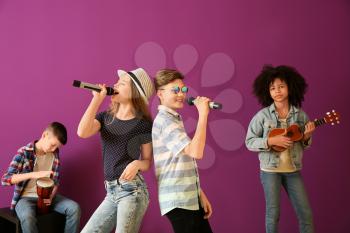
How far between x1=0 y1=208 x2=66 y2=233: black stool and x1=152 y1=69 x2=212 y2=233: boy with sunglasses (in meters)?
1.06

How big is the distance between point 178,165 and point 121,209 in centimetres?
37

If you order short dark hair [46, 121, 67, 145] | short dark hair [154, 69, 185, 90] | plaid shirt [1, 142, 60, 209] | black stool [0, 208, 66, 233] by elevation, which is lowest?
black stool [0, 208, 66, 233]

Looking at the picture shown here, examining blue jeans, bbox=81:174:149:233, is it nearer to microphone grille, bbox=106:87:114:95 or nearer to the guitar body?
microphone grille, bbox=106:87:114:95

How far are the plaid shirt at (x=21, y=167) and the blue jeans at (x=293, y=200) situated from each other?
1.50 m

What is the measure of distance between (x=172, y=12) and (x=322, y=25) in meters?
1.20

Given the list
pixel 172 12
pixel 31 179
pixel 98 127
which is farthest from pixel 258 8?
pixel 31 179

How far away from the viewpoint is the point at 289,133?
2.50m

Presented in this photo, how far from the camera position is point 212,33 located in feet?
9.55

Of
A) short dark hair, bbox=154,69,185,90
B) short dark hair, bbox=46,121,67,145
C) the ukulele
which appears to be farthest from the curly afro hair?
short dark hair, bbox=46,121,67,145

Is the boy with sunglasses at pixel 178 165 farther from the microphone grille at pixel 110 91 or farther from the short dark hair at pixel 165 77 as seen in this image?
the microphone grille at pixel 110 91

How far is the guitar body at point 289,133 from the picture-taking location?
97.3 inches

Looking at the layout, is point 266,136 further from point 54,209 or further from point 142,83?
point 54,209

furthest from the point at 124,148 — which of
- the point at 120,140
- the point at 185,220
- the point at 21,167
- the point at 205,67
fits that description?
the point at 205,67

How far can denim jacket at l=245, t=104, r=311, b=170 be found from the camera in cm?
Answer: 249
